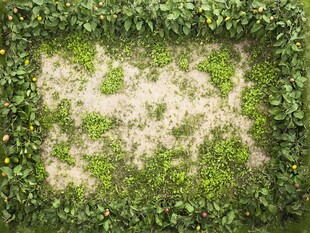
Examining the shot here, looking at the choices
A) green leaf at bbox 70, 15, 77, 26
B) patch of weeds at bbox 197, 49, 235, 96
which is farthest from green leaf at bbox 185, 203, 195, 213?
green leaf at bbox 70, 15, 77, 26

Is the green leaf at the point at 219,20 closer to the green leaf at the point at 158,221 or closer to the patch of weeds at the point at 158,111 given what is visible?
the patch of weeds at the point at 158,111

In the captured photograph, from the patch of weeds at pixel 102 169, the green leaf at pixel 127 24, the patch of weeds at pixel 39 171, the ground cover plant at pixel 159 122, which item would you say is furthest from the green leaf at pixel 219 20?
the patch of weeds at pixel 39 171

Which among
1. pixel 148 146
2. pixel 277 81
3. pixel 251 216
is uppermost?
pixel 277 81

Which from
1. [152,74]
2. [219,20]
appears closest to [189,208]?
[152,74]

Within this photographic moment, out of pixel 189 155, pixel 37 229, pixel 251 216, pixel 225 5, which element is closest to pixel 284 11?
pixel 225 5

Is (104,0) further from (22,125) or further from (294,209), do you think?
(294,209)

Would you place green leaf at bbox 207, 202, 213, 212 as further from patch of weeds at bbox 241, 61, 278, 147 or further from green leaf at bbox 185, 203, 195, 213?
patch of weeds at bbox 241, 61, 278, 147

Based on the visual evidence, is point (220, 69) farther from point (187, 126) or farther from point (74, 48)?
point (74, 48)
